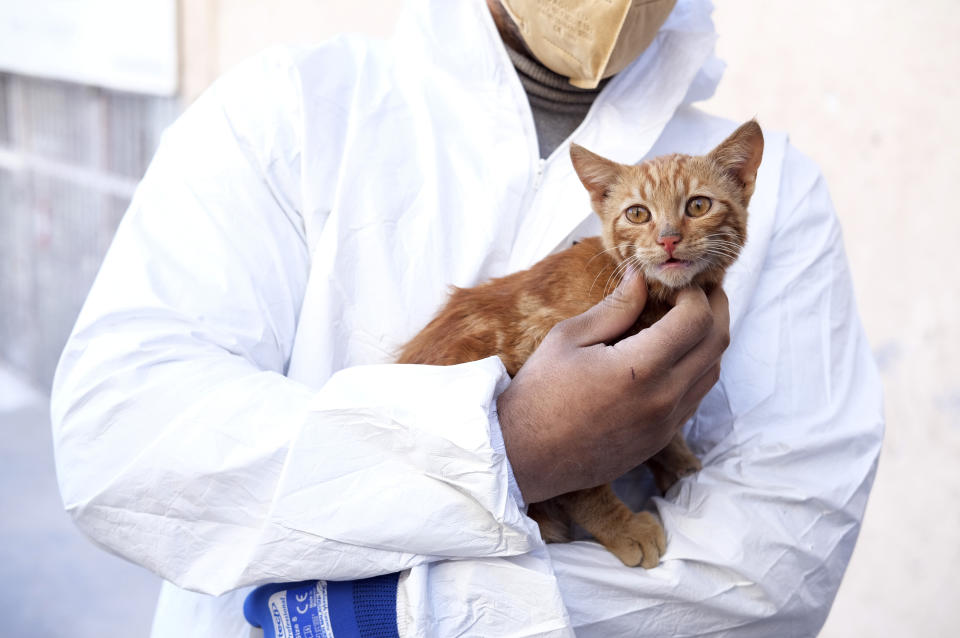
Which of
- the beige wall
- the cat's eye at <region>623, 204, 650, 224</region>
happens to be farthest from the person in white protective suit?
the beige wall

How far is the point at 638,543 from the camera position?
1335 mm

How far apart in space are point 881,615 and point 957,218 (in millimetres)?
1379

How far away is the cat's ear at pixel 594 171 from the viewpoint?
1359mm

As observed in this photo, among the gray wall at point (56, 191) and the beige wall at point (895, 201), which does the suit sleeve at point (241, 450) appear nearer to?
the beige wall at point (895, 201)

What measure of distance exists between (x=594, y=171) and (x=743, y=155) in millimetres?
241

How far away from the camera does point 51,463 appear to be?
491cm

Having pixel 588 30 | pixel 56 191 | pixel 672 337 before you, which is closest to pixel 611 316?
pixel 672 337

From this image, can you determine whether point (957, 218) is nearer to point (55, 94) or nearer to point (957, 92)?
point (957, 92)

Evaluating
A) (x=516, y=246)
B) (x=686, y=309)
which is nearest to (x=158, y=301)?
(x=516, y=246)

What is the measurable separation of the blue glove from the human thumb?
0.45 meters

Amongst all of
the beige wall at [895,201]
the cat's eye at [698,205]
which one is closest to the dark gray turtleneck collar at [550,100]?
the cat's eye at [698,205]

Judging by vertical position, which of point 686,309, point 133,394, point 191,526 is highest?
point 686,309

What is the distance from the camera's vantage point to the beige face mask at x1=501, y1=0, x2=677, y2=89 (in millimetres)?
1472

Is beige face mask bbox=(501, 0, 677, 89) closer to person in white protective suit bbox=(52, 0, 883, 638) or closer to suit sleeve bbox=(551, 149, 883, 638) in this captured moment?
person in white protective suit bbox=(52, 0, 883, 638)
